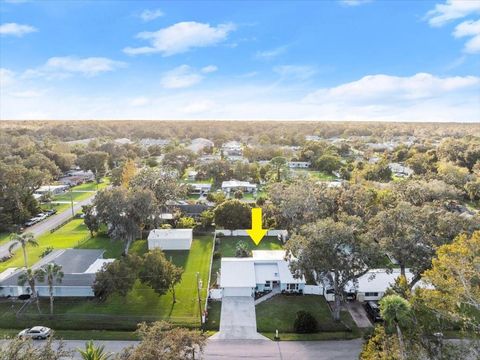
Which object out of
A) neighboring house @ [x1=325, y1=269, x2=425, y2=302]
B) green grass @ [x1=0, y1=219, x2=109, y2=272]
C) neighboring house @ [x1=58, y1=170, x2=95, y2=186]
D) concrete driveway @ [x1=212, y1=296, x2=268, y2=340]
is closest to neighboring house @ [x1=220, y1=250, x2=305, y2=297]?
concrete driveway @ [x1=212, y1=296, x2=268, y2=340]

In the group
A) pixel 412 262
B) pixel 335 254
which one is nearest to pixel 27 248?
pixel 335 254

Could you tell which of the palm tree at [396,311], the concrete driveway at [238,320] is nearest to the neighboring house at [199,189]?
the concrete driveway at [238,320]

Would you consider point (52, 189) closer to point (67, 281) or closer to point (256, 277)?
point (67, 281)

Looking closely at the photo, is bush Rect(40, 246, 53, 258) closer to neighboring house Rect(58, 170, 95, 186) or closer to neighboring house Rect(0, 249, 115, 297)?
neighboring house Rect(0, 249, 115, 297)

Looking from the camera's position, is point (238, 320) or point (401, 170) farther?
point (401, 170)

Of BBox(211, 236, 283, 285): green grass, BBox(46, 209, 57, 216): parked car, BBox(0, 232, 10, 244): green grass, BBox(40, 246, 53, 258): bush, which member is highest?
BBox(46, 209, 57, 216): parked car

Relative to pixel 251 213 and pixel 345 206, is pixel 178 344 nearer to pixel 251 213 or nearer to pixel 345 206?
pixel 345 206

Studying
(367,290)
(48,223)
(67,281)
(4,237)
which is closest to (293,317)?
(367,290)
